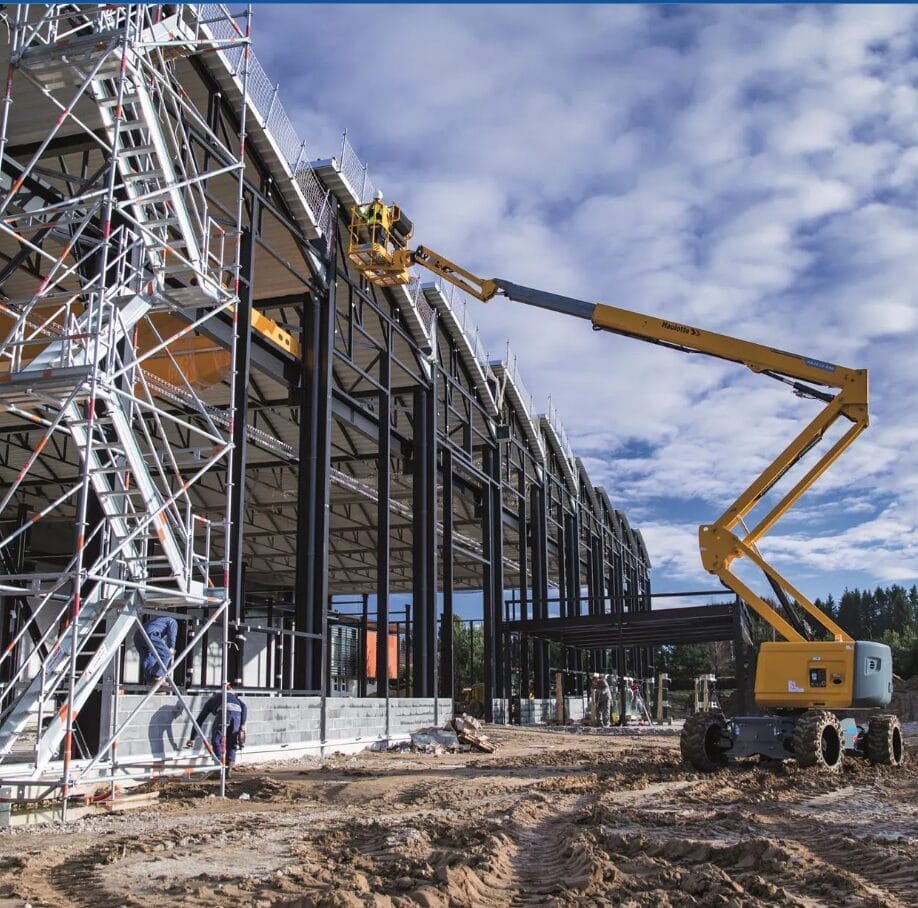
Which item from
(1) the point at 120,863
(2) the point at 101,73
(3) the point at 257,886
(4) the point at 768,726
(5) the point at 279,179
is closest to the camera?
(3) the point at 257,886

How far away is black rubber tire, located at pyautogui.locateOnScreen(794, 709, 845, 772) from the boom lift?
2 cm

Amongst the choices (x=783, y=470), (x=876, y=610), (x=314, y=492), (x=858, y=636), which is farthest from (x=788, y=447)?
(x=876, y=610)

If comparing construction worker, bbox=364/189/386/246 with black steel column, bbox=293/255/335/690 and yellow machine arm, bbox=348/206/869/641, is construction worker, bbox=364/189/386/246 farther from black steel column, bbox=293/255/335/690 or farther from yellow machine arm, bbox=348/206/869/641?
yellow machine arm, bbox=348/206/869/641

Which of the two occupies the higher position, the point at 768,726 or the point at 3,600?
the point at 3,600

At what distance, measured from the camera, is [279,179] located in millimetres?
22016

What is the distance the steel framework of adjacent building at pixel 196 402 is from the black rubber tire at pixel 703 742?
25.0 ft

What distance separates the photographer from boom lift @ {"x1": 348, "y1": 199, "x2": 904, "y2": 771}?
15828 millimetres

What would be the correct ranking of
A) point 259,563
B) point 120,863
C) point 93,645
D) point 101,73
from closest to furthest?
point 120,863 < point 101,73 < point 93,645 < point 259,563

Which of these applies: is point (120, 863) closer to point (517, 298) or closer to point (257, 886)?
point (257, 886)

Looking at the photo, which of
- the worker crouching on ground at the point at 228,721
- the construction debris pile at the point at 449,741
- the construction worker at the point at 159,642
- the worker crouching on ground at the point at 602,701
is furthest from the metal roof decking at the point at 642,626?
the construction worker at the point at 159,642

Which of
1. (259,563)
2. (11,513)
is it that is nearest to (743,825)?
(11,513)

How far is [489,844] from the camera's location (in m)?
8.20

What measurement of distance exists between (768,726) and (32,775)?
11416 millimetres

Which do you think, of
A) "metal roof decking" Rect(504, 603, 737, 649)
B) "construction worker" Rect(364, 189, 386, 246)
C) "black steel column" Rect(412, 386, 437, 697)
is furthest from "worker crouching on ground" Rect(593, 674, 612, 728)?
"construction worker" Rect(364, 189, 386, 246)
